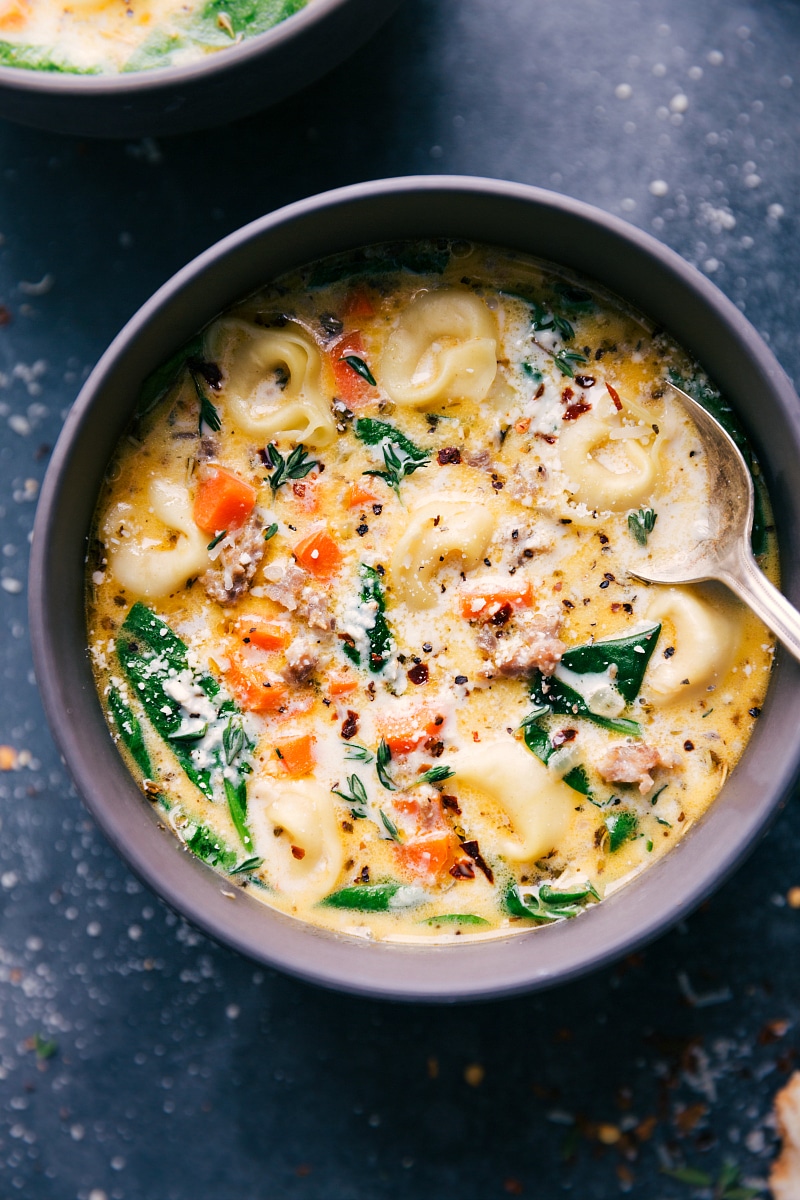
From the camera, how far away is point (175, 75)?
2.61 m

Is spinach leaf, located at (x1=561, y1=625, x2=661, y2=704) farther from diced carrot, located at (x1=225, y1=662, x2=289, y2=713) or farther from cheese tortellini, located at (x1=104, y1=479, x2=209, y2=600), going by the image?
cheese tortellini, located at (x1=104, y1=479, x2=209, y2=600)

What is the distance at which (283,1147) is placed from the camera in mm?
3262

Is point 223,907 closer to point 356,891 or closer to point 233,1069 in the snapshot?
point 356,891

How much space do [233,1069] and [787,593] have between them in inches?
89.4

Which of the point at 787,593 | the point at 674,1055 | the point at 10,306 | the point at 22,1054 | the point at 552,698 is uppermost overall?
the point at 787,593

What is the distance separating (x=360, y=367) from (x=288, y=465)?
1.15 feet

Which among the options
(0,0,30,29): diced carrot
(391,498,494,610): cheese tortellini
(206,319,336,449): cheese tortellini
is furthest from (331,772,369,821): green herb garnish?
(0,0,30,29): diced carrot

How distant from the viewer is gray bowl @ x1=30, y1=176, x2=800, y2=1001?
2.55 meters

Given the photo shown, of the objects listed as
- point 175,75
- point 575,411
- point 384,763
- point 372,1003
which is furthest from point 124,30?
point 372,1003

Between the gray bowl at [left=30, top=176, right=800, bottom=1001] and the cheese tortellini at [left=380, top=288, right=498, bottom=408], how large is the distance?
8.0 inches

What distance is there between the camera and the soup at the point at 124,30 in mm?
2865

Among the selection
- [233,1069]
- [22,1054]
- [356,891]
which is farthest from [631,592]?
[22,1054]

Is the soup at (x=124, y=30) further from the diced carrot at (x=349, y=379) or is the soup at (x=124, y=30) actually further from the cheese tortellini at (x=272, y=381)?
the diced carrot at (x=349, y=379)

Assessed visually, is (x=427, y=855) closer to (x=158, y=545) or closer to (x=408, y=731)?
(x=408, y=731)
